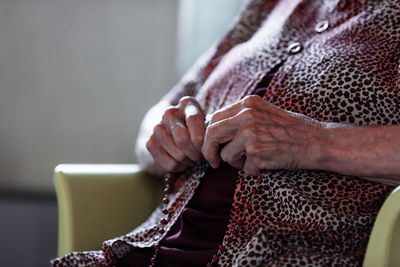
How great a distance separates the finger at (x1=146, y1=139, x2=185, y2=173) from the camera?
102 centimetres

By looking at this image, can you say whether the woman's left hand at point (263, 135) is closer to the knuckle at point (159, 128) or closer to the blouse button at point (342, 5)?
the knuckle at point (159, 128)

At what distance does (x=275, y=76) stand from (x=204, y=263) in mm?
382

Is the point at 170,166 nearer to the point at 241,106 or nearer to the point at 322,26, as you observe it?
the point at 241,106

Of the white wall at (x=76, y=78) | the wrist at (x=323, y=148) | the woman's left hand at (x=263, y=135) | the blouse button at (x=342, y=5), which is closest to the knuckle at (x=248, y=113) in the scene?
the woman's left hand at (x=263, y=135)

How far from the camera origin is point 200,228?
0.92m

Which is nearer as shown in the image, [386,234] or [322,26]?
[386,234]

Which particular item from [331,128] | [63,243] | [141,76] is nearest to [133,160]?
[141,76]

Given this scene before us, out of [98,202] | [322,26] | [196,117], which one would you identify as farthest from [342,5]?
[98,202]

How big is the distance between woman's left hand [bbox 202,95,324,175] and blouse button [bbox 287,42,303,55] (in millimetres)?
207

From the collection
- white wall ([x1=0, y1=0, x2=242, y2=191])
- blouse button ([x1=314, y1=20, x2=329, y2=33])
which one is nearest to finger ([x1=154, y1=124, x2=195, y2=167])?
blouse button ([x1=314, y1=20, x2=329, y2=33])

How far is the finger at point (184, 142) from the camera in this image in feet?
3.12

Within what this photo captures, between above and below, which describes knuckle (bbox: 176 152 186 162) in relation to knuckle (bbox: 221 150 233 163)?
below

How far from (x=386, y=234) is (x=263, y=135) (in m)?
0.24

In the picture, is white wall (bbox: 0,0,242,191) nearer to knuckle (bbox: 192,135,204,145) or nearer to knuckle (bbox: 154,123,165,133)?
knuckle (bbox: 154,123,165,133)
